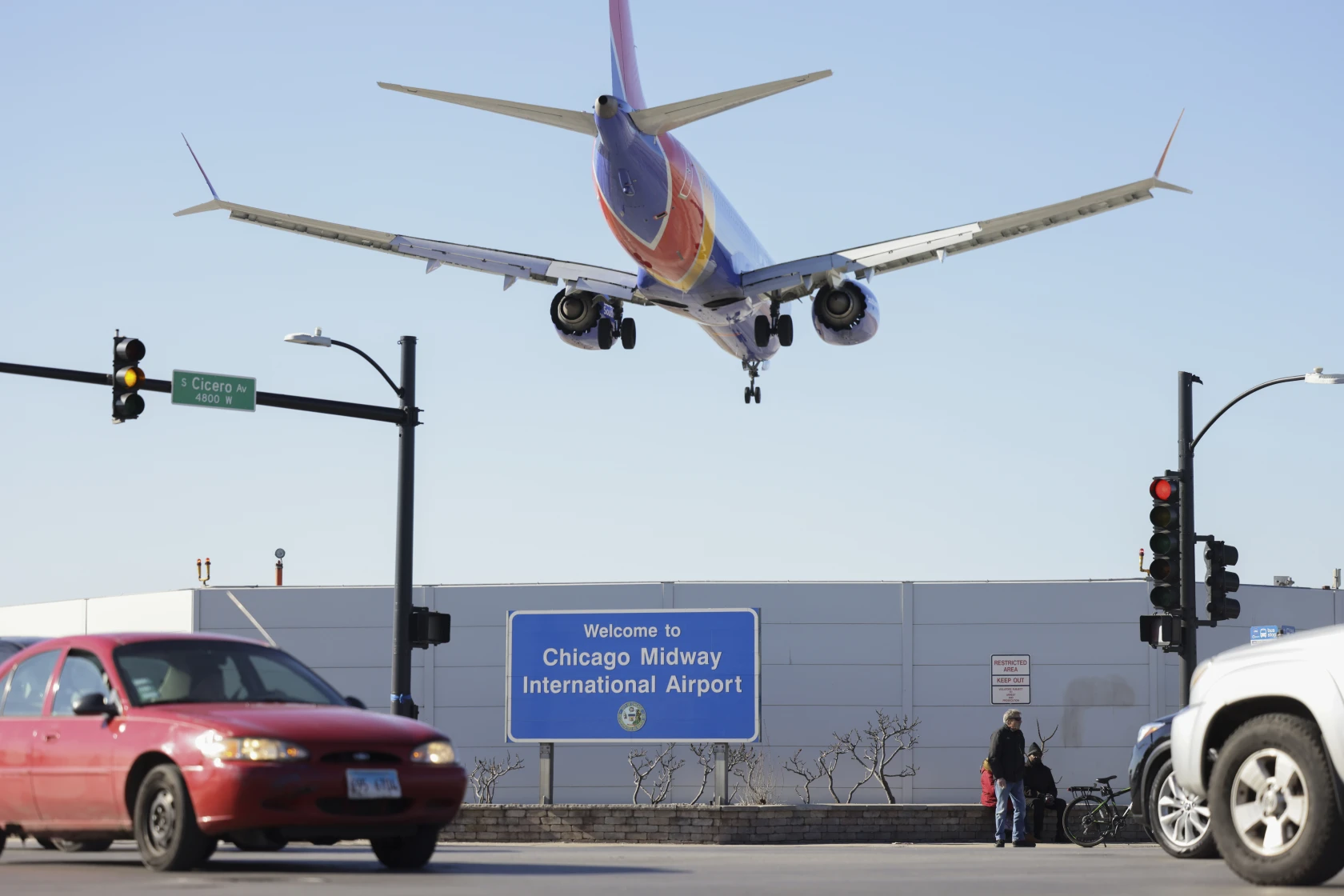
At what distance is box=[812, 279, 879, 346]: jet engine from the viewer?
3125 cm

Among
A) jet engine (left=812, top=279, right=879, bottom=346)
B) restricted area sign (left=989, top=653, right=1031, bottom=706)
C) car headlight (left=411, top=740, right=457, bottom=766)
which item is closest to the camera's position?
car headlight (left=411, top=740, right=457, bottom=766)

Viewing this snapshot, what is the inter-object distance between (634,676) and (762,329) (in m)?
7.34

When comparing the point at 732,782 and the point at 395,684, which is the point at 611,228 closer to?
the point at 395,684

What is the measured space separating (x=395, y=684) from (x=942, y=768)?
2186 centimetres

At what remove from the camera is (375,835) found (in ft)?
33.4

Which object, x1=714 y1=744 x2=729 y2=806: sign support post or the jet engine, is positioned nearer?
x1=714 y1=744 x2=729 y2=806: sign support post

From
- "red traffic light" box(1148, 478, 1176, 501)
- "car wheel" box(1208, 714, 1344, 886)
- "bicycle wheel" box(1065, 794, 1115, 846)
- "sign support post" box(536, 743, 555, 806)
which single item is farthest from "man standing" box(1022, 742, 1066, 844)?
Answer: "car wheel" box(1208, 714, 1344, 886)

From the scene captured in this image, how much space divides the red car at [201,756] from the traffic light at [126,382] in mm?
12535

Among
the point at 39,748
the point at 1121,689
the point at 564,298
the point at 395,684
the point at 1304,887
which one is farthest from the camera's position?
the point at 1121,689

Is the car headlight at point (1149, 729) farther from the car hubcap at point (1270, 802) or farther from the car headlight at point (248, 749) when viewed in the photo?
the car headlight at point (248, 749)

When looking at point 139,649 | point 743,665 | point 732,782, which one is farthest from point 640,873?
point 732,782

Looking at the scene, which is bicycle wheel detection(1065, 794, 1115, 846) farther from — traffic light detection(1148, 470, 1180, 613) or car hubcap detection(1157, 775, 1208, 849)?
car hubcap detection(1157, 775, 1208, 849)

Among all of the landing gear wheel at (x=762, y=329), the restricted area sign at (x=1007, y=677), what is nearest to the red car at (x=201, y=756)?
the landing gear wheel at (x=762, y=329)

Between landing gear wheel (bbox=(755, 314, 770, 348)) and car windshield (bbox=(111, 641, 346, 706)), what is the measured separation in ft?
74.4
